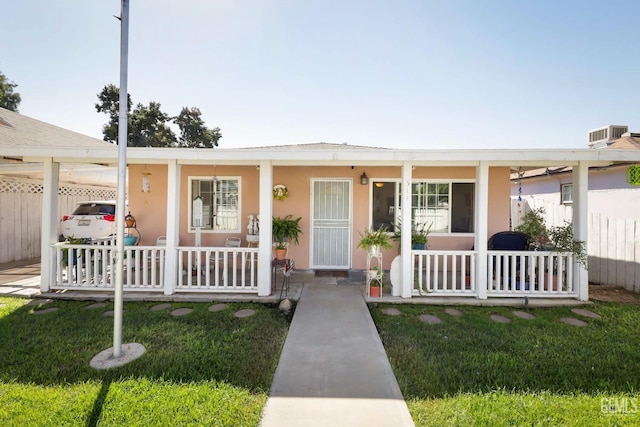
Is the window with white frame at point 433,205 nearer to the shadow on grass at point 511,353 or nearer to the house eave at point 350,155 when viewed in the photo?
the house eave at point 350,155

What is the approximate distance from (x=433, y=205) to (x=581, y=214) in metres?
2.73

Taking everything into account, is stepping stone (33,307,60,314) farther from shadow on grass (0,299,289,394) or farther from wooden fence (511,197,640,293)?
wooden fence (511,197,640,293)

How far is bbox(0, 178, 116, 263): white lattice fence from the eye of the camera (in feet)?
26.1

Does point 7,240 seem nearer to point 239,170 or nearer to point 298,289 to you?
point 239,170

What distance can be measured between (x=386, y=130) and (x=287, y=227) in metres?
8.30

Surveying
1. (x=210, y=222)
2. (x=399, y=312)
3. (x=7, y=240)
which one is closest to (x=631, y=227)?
(x=399, y=312)

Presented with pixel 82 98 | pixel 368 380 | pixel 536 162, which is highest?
pixel 82 98

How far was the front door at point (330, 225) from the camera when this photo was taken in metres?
7.27

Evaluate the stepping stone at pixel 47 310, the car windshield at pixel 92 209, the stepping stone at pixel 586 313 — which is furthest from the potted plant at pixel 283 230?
the car windshield at pixel 92 209

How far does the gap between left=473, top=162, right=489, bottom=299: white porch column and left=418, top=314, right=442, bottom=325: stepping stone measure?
131 cm

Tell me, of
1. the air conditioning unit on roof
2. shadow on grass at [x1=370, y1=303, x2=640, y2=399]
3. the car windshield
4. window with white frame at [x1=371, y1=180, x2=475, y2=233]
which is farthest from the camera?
the air conditioning unit on roof

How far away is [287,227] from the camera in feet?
21.9

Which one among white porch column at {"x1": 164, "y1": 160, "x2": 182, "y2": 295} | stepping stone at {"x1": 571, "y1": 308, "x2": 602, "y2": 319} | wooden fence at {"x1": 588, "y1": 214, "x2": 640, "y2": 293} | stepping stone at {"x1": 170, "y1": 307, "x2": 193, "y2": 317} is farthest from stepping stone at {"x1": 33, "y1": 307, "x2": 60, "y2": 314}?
wooden fence at {"x1": 588, "y1": 214, "x2": 640, "y2": 293}

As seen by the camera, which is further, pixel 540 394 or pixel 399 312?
pixel 399 312
